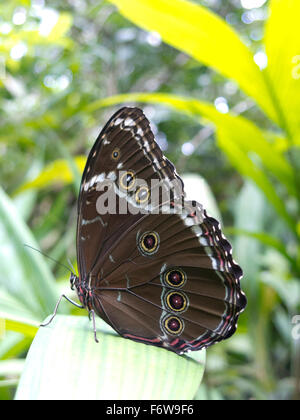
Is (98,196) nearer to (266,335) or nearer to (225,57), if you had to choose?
(225,57)

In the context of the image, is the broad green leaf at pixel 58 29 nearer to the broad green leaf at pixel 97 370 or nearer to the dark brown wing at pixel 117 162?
the dark brown wing at pixel 117 162

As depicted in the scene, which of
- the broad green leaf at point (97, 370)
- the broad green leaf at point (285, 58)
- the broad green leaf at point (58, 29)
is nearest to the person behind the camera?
the broad green leaf at point (97, 370)

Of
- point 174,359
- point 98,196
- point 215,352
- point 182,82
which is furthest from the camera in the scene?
point 182,82

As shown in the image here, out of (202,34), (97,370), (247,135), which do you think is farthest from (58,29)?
(97,370)

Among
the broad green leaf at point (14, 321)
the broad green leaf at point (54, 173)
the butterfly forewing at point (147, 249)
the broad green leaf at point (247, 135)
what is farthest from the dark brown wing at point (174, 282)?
the broad green leaf at point (54, 173)

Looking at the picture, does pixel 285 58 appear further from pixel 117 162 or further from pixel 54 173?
pixel 54 173

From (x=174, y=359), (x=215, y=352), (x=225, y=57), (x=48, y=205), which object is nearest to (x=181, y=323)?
(x=174, y=359)
